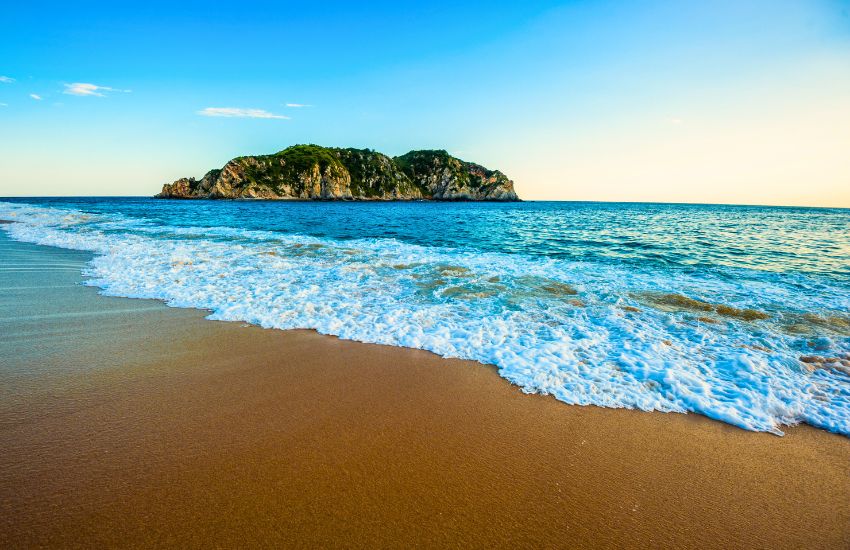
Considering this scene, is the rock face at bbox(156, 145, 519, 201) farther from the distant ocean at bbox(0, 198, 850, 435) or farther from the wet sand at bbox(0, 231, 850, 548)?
the wet sand at bbox(0, 231, 850, 548)

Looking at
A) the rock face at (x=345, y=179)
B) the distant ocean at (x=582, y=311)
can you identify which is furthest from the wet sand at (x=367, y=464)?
the rock face at (x=345, y=179)

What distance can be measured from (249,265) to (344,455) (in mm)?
9773

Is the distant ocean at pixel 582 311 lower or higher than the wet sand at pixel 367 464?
higher

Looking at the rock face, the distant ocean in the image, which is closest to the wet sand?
the distant ocean

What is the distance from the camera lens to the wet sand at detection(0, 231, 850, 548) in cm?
244

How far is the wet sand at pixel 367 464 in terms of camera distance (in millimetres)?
2436

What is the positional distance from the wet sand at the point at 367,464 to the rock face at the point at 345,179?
427ft

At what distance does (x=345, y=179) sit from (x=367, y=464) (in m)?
146

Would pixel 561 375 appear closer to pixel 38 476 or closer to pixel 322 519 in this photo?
pixel 322 519

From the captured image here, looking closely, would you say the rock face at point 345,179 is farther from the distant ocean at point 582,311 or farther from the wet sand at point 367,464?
the wet sand at point 367,464

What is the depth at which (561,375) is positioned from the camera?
15.3ft

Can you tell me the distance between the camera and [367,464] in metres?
3.02

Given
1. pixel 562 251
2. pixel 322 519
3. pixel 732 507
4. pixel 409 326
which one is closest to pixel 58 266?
pixel 409 326

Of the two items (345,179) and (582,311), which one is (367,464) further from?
(345,179)
